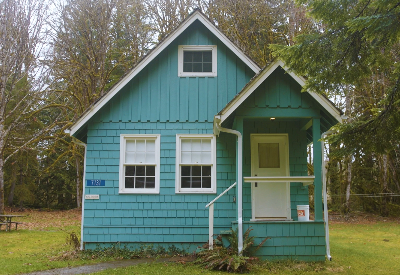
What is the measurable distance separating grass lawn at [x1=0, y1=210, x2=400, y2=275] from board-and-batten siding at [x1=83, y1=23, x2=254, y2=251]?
1.21 meters

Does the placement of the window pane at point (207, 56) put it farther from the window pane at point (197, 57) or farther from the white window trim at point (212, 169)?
the white window trim at point (212, 169)

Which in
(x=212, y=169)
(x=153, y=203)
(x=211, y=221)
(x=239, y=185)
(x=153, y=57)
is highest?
(x=153, y=57)

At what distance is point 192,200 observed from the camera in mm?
10438

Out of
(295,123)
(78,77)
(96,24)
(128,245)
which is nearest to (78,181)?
(78,77)

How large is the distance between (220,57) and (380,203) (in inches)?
618

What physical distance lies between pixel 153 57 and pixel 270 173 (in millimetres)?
4295

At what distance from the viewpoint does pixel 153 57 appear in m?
10.6

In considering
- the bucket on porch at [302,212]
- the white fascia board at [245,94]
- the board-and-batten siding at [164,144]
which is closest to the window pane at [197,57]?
the board-and-batten siding at [164,144]

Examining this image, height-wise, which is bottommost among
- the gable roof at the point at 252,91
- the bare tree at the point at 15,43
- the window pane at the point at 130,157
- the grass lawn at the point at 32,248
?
the grass lawn at the point at 32,248

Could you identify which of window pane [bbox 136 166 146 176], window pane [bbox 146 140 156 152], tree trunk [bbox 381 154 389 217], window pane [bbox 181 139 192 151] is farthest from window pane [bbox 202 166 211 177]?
tree trunk [bbox 381 154 389 217]

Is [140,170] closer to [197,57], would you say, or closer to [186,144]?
[186,144]

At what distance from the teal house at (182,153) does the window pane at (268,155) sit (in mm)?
27

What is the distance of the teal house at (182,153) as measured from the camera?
34.0 feet

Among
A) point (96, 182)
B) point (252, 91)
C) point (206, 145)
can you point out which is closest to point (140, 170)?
point (96, 182)
